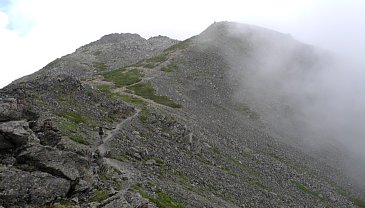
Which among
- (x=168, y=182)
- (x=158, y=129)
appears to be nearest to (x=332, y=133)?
(x=158, y=129)

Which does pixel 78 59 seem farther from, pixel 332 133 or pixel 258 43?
pixel 332 133

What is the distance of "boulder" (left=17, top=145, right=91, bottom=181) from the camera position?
36.9 m

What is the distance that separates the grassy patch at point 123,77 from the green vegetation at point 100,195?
9925 centimetres

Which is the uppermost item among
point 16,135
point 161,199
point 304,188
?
point 16,135

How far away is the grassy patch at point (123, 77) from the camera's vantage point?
13888cm

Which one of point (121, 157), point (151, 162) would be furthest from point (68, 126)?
point (151, 162)

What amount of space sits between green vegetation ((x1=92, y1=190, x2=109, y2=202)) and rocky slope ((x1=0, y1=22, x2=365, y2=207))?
0.10 meters

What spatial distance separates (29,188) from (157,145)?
40550 millimetres

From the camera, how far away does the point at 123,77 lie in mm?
147750

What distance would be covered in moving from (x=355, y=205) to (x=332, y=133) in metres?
53.6

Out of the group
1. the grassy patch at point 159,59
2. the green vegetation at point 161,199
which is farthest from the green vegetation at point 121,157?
the grassy patch at point 159,59

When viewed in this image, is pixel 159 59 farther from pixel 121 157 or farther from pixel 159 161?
pixel 121 157

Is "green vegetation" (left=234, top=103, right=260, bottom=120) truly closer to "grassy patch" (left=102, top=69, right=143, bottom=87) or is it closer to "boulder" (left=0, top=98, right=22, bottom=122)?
"grassy patch" (left=102, top=69, right=143, bottom=87)

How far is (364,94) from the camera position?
649ft
